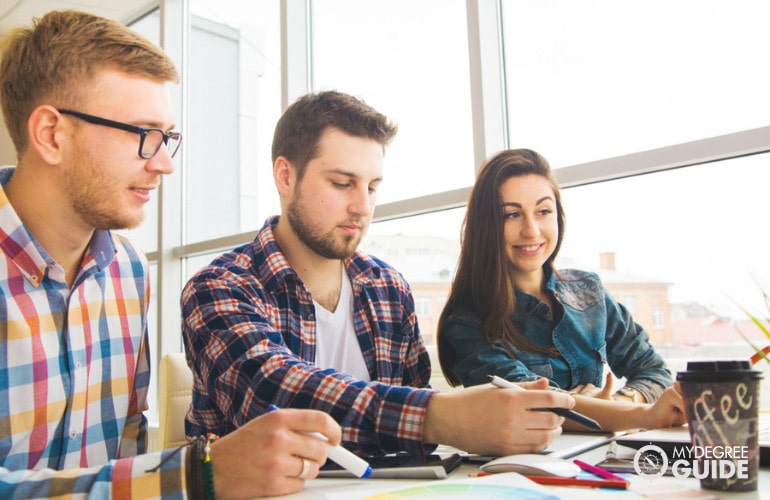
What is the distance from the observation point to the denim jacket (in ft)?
5.25

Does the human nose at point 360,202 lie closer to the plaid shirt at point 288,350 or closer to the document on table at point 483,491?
the plaid shirt at point 288,350

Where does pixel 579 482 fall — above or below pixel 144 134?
below

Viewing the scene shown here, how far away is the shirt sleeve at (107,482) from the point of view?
0.76m

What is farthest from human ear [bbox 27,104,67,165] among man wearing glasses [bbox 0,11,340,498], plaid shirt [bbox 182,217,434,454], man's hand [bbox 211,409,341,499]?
man's hand [bbox 211,409,341,499]

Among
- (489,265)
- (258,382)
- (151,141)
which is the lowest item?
(258,382)

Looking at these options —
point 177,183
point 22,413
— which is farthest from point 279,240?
point 177,183

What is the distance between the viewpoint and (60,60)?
4.45ft

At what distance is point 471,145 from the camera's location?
2.62 metres

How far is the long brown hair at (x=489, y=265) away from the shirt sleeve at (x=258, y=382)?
20.6 inches

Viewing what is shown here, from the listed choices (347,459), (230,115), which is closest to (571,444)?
(347,459)

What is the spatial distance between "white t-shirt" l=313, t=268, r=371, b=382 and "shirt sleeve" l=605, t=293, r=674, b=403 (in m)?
0.70

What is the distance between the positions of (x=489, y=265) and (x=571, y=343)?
29 centimetres

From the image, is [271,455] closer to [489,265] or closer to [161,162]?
[161,162]
